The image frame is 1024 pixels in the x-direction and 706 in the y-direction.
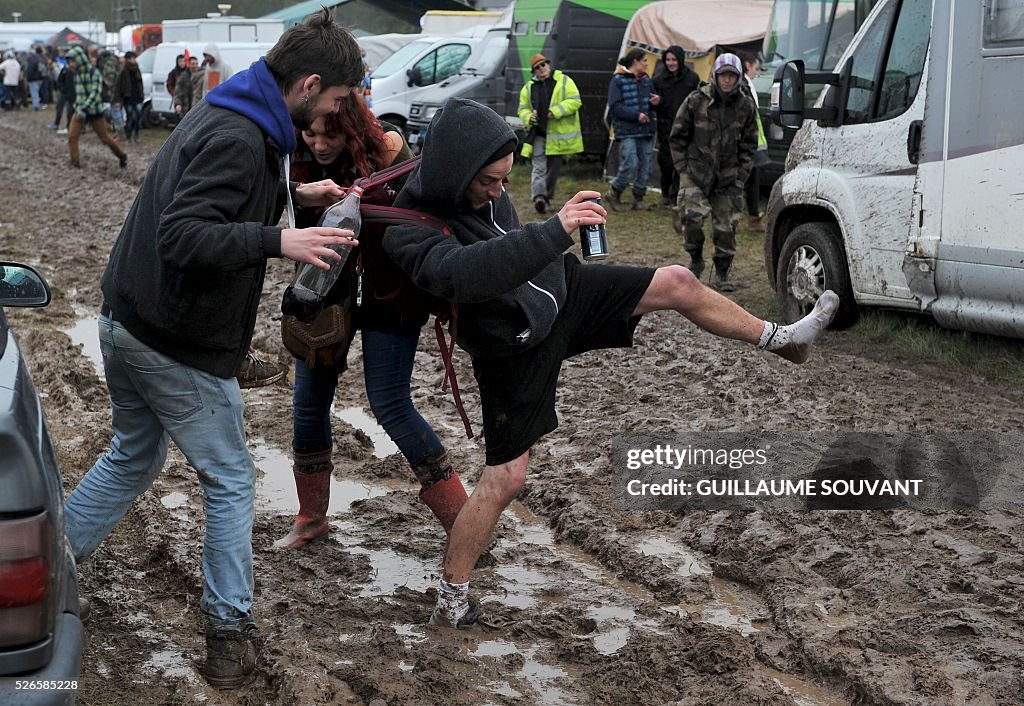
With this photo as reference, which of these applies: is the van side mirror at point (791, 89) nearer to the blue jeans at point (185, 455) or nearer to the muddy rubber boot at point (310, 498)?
the muddy rubber boot at point (310, 498)

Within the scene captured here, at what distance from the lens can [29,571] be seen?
227cm

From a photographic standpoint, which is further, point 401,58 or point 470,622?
point 401,58

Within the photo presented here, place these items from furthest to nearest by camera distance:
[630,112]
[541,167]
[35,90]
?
[35,90]
[541,167]
[630,112]

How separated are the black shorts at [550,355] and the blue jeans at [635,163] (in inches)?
417

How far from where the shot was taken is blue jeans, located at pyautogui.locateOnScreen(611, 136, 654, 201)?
14227 mm

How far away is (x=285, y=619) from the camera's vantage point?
13.2ft

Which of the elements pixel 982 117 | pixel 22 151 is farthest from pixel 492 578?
pixel 22 151

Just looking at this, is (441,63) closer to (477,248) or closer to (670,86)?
(670,86)

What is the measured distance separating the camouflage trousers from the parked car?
25.9ft

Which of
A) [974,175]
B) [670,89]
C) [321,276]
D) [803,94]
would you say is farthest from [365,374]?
[670,89]

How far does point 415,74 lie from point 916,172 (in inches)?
557

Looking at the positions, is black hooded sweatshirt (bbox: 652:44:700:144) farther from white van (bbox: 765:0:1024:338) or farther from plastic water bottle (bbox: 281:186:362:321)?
plastic water bottle (bbox: 281:186:362:321)

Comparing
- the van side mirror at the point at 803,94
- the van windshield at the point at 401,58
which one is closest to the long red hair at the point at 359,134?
the van side mirror at the point at 803,94

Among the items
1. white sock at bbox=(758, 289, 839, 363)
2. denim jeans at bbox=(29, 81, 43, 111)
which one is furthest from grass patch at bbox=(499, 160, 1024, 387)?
denim jeans at bbox=(29, 81, 43, 111)
